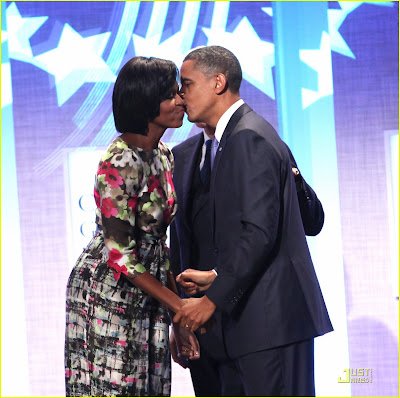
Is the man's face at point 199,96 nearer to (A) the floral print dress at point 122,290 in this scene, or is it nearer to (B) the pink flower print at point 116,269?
(A) the floral print dress at point 122,290

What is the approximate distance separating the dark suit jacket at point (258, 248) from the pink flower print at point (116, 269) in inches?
10.5

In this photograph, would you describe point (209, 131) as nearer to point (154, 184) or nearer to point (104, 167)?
point (154, 184)

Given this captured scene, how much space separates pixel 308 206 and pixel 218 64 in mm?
673

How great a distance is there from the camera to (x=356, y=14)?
3547 millimetres

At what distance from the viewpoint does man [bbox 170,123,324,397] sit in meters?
2.18

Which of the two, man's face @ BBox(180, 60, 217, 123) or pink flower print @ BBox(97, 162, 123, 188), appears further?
man's face @ BBox(180, 60, 217, 123)

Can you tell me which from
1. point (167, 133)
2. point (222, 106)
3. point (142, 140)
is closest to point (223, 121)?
point (222, 106)

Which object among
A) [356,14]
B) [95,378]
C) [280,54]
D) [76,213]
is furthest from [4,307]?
[356,14]

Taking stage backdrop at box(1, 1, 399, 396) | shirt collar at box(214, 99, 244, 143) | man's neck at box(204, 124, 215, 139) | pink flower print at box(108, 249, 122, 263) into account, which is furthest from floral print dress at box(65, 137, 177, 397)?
stage backdrop at box(1, 1, 399, 396)

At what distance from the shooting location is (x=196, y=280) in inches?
82.3

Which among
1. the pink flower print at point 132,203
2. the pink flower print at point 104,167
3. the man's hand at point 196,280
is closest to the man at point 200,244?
the man's hand at point 196,280

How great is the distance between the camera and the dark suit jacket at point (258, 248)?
6.32 ft

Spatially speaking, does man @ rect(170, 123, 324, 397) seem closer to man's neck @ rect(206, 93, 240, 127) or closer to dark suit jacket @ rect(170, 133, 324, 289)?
dark suit jacket @ rect(170, 133, 324, 289)

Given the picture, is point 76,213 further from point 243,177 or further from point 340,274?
point 243,177
